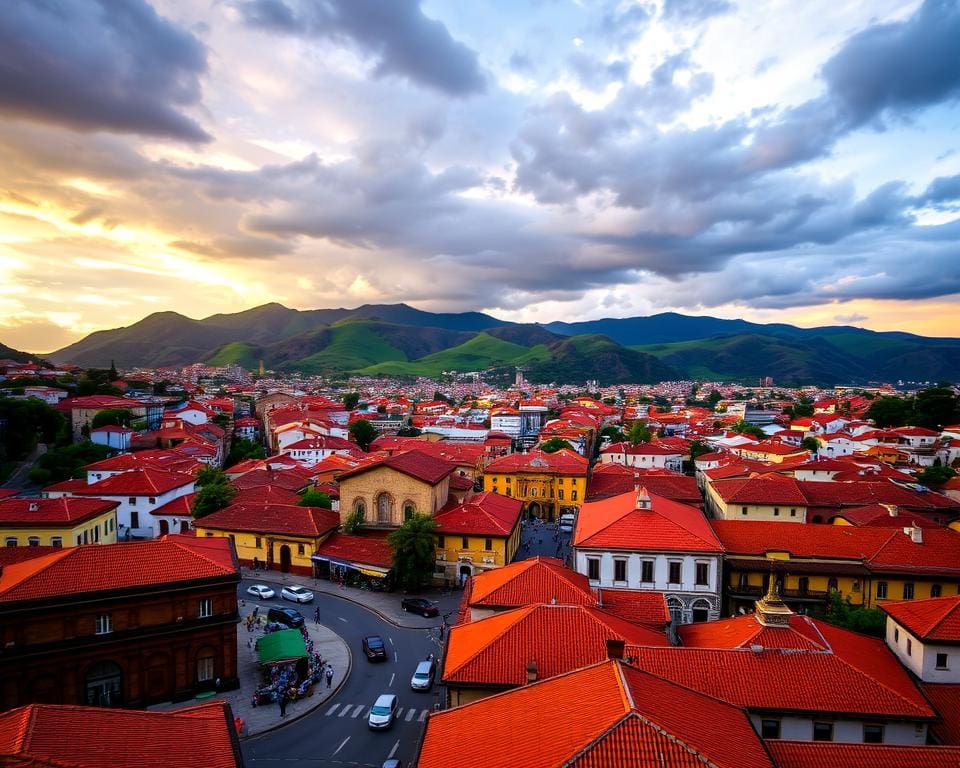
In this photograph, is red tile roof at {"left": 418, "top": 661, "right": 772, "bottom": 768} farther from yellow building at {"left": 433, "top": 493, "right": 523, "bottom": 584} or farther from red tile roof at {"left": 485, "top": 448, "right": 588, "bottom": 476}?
red tile roof at {"left": 485, "top": 448, "right": 588, "bottom": 476}

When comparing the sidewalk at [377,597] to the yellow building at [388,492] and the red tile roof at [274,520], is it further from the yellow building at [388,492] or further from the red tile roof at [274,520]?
the yellow building at [388,492]

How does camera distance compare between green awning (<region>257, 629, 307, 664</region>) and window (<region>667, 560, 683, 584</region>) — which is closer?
green awning (<region>257, 629, 307, 664</region>)

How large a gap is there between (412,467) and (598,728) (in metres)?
33.8

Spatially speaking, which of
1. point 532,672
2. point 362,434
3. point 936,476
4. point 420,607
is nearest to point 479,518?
point 420,607

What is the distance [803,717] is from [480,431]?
99428 mm

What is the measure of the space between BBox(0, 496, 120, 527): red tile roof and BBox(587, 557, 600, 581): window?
2990 centimetres

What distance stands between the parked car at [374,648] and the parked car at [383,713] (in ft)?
15.4

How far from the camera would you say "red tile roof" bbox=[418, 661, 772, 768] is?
10.8 m

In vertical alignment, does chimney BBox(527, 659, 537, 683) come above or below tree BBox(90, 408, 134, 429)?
below

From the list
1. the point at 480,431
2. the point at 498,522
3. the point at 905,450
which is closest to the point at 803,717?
the point at 498,522

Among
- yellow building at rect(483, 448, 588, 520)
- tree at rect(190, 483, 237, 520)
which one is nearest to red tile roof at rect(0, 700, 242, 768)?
tree at rect(190, 483, 237, 520)

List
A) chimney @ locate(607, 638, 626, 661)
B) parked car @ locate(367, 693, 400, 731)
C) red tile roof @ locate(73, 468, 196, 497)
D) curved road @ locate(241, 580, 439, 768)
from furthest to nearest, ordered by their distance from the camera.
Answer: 1. red tile roof @ locate(73, 468, 196, 497)
2. parked car @ locate(367, 693, 400, 731)
3. curved road @ locate(241, 580, 439, 768)
4. chimney @ locate(607, 638, 626, 661)

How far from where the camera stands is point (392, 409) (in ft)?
501

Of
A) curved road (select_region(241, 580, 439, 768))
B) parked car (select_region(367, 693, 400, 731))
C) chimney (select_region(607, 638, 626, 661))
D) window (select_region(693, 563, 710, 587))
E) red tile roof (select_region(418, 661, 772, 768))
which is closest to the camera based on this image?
red tile roof (select_region(418, 661, 772, 768))
